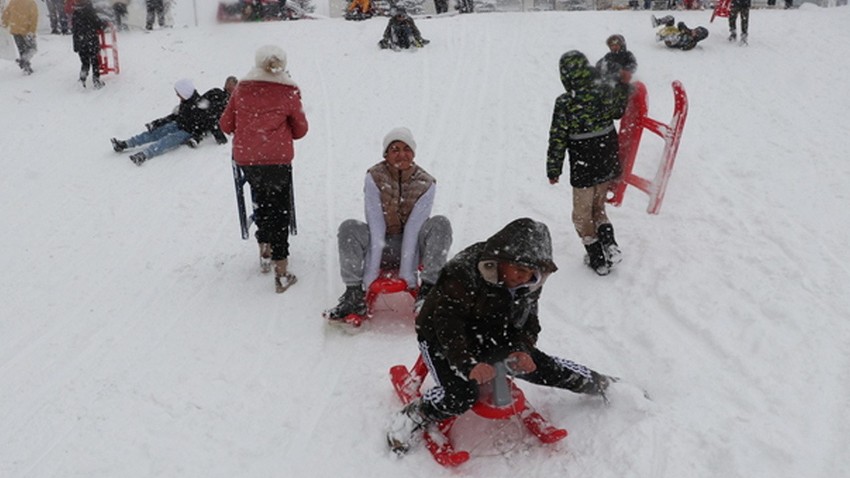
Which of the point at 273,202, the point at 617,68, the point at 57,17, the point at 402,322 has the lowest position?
the point at 402,322

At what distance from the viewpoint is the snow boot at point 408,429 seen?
3311mm

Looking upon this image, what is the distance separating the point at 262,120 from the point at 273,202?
62 cm

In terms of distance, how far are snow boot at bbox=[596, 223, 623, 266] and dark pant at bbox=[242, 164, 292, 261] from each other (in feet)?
8.04

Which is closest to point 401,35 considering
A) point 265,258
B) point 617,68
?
point 617,68

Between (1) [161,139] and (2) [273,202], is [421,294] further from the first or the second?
(1) [161,139]

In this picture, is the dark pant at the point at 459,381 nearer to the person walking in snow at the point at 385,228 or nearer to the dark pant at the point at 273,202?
the person walking in snow at the point at 385,228

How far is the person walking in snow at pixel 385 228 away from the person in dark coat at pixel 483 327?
122 centimetres

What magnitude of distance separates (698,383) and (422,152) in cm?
530

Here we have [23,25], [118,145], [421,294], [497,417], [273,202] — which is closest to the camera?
[497,417]

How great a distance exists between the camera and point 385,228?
15.3 ft

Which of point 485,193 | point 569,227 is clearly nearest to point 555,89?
point 485,193

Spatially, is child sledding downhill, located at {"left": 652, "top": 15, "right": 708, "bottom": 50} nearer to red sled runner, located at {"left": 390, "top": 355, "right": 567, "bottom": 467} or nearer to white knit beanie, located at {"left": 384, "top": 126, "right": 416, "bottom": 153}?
white knit beanie, located at {"left": 384, "top": 126, "right": 416, "bottom": 153}

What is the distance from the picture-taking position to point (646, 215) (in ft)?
19.4

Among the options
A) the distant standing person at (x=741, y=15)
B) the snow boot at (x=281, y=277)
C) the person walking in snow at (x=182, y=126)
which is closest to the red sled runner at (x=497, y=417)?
the snow boot at (x=281, y=277)
